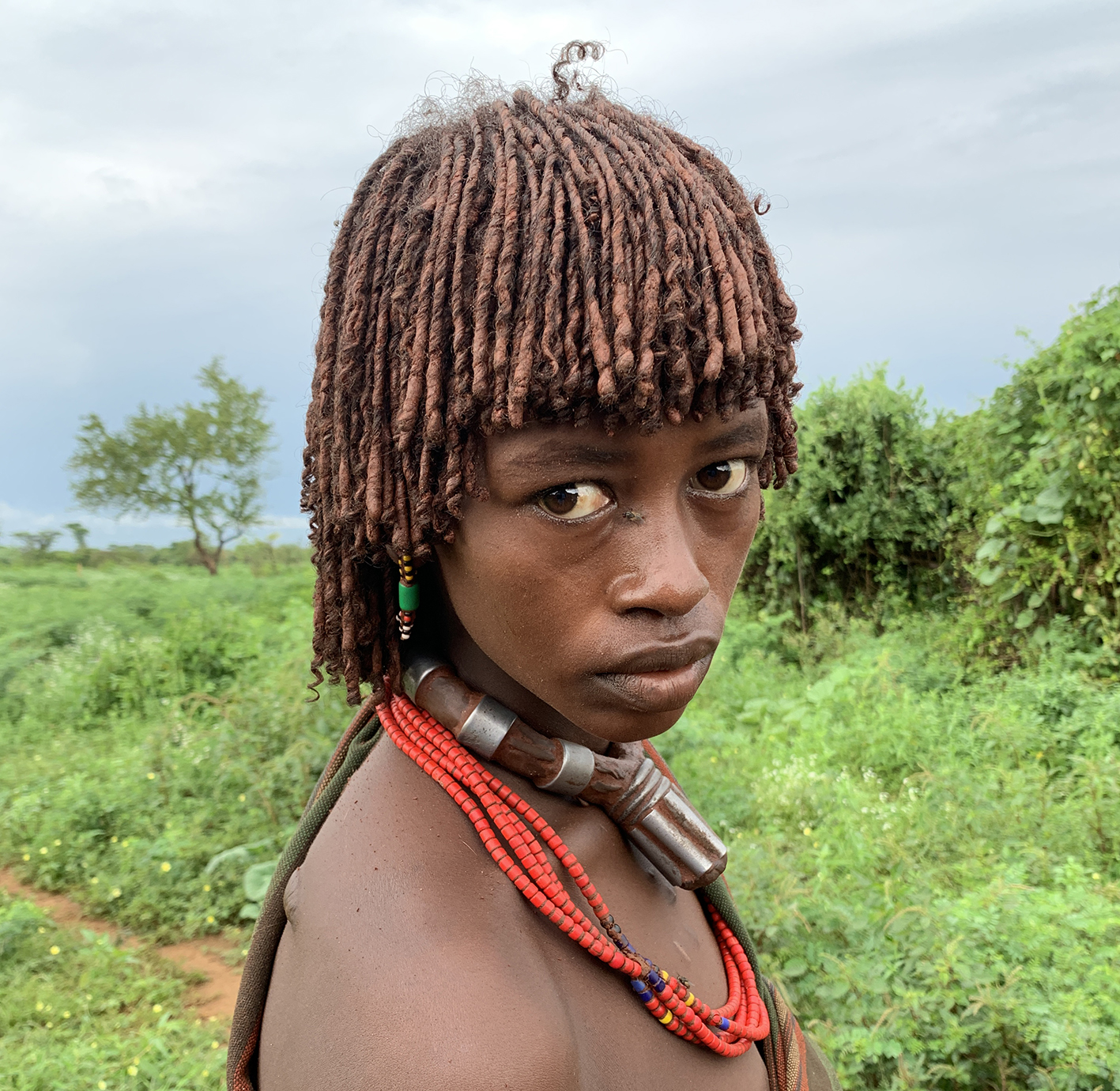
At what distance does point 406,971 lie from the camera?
1085mm

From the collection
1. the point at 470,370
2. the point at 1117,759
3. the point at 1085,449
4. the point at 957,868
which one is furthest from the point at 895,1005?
the point at 1085,449

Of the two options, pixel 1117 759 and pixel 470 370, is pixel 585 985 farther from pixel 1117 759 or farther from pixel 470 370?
pixel 1117 759

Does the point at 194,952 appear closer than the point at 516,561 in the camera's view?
No

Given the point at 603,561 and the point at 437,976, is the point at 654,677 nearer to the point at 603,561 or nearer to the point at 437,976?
the point at 603,561

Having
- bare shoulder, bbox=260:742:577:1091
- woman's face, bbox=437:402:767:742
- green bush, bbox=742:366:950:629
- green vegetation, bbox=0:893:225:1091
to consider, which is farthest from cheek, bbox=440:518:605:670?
green bush, bbox=742:366:950:629

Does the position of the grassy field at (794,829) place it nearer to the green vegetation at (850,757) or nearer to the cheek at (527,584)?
the green vegetation at (850,757)

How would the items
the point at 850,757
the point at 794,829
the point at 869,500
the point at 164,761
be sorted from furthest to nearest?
the point at 869,500 < the point at 164,761 < the point at 850,757 < the point at 794,829

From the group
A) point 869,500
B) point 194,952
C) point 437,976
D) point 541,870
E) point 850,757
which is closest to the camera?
point 437,976

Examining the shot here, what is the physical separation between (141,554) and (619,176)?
1422cm

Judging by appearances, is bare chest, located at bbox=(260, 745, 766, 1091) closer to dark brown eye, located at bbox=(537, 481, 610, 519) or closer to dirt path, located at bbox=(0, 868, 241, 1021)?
dark brown eye, located at bbox=(537, 481, 610, 519)

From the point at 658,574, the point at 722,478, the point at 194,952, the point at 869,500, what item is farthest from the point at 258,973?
the point at 869,500

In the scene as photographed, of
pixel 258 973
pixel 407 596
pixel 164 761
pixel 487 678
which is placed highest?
pixel 407 596

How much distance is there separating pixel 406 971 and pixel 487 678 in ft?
1.40

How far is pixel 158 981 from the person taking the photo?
12.5 ft
